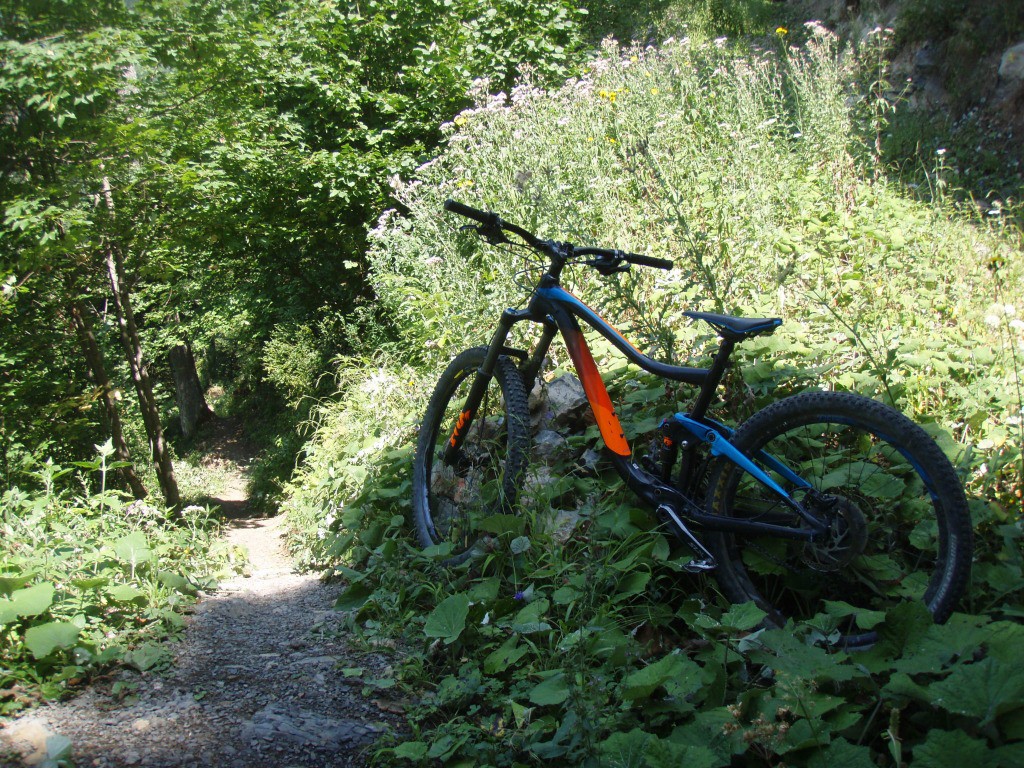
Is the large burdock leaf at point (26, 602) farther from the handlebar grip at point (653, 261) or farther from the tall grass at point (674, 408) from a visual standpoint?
the handlebar grip at point (653, 261)

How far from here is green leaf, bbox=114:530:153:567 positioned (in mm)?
2955

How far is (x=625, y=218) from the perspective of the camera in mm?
4945

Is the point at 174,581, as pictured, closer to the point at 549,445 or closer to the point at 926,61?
the point at 549,445

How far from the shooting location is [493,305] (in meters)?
4.66

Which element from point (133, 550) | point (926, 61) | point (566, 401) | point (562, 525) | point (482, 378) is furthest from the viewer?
point (926, 61)

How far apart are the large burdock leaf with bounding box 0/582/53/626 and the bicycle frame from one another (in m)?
1.77

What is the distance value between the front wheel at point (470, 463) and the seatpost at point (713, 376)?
0.81 m

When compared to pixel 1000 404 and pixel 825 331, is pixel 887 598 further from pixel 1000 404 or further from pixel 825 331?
pixel 825 331

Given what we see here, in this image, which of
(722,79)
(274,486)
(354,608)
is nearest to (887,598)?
(354,608)

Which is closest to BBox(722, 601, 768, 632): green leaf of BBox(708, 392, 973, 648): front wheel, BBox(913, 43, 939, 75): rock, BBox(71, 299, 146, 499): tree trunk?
BBox(708, 392, 973, 648): front wheel

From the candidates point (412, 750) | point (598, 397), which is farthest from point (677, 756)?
point (598, 397)

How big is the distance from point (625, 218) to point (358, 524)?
2.72 m

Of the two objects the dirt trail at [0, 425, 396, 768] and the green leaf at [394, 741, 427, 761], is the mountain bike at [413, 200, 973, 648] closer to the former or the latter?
the dirt trail at [0, 425, 396, 768]

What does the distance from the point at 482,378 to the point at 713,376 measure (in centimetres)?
119
